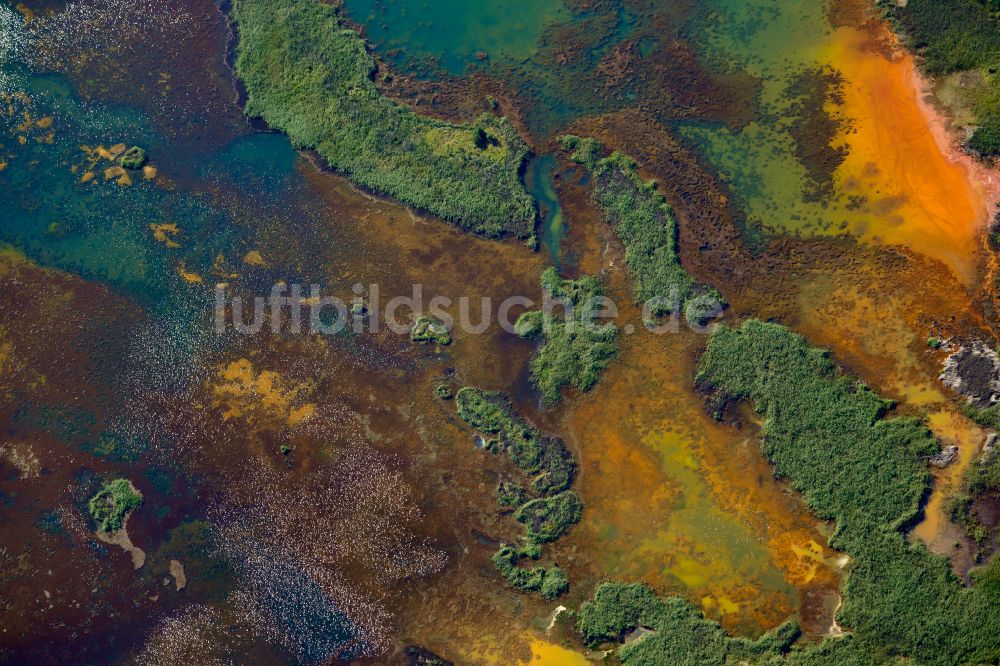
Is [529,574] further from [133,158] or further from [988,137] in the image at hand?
[988,137]

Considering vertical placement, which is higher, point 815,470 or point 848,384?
point 848,384

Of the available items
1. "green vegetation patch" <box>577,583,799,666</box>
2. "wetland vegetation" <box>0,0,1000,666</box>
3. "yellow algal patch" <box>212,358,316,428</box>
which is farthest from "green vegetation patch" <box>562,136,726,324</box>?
"yellow algal patch" <box>212,358,316,428</box>

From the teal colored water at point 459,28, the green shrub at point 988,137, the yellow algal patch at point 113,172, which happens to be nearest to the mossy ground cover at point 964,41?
the green shrub at point 988,137

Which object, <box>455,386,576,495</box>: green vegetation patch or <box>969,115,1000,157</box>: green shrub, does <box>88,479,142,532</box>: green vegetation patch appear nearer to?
<box>455,386,576,495</box>: green vegetation patch

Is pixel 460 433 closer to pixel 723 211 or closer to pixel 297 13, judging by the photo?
pixel 723 211

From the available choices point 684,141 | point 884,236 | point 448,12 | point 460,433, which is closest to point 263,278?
point 460,433

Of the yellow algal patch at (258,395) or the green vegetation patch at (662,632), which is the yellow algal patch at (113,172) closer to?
the yellow algal patch at (258,395)
